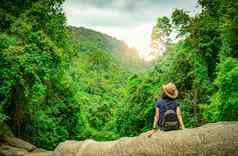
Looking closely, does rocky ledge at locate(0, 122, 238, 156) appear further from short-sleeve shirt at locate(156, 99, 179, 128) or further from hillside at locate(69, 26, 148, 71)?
hillside at locate(69, 26, 148, 71)

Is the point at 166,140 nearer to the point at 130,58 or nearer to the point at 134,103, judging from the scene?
the point at 134,103

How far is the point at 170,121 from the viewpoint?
10984 mm

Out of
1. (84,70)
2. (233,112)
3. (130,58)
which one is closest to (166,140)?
(233,112)

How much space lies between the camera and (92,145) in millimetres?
12508

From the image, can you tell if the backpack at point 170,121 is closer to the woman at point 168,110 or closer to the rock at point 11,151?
the woman at point 168,110

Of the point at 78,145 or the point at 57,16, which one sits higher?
the point at 57,16

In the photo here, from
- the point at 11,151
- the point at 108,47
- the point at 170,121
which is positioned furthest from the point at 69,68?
the point at 108,47

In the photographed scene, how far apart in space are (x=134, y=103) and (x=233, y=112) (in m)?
17.8

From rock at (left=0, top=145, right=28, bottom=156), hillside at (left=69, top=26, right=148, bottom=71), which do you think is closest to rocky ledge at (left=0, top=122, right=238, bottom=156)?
rock at (left=0, top=145, right=28, bottom=156)

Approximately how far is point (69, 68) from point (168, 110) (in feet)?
89.5

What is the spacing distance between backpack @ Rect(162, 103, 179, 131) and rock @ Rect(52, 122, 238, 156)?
19cm

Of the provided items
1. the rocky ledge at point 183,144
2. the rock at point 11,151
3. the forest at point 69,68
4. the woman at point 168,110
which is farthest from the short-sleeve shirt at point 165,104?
the forest at point 69,68

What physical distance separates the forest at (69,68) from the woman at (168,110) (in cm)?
→ 1296

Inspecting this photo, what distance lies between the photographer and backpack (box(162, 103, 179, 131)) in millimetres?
10797
